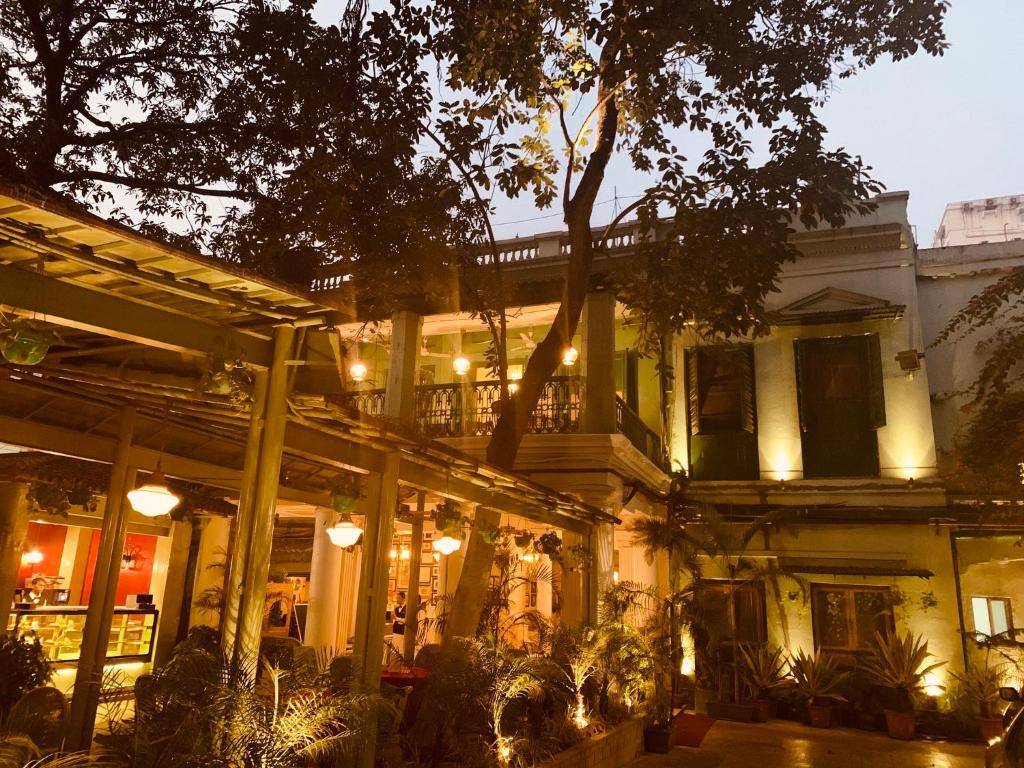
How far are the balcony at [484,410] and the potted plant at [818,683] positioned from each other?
178 inches

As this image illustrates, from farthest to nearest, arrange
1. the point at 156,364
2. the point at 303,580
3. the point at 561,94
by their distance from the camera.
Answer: the point at 303,580 < the point at 561,94 < the point at 156,364

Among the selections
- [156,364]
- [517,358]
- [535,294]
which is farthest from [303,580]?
[156,364]

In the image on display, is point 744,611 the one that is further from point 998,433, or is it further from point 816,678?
point 998,433

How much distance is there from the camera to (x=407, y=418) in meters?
13.4

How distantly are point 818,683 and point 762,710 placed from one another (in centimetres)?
110

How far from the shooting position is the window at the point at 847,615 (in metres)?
13.7

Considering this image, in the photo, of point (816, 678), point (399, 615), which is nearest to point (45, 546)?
point (399, 615)

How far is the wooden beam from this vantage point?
344 cm

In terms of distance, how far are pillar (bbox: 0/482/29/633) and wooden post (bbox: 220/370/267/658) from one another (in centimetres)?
782

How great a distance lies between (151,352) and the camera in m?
4.89

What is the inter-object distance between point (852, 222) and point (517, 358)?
7.48 m

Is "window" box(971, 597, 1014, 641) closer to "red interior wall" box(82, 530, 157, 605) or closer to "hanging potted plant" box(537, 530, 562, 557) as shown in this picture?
"hanging potted plant" box(537, 530, 562, 557)

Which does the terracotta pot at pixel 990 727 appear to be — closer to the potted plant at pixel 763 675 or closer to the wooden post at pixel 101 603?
the potted plant at pixel 763 675

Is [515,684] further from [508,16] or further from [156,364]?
[508,16]
